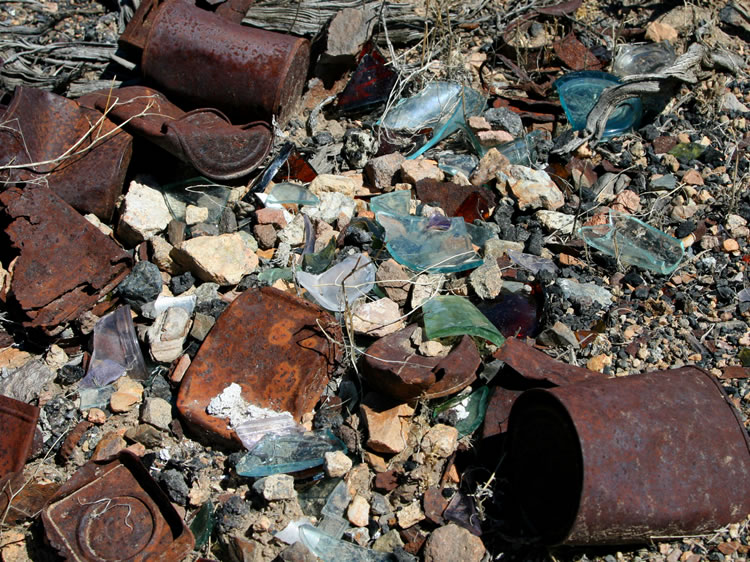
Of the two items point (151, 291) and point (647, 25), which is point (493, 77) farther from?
point (151, 291)

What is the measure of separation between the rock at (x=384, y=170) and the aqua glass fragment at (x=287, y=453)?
1553 millimetres

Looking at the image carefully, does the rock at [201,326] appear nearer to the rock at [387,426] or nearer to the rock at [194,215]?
the rock at [194,215]

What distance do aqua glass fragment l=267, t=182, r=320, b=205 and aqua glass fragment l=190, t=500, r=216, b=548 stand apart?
1.61 metres

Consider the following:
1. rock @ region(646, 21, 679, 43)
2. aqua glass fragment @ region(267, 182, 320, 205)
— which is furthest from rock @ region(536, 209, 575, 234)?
rock @ region(646, 21, 679, 43)

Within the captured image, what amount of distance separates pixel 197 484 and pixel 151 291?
40.2 inches

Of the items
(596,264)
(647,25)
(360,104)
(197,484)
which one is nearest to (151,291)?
(197,484)

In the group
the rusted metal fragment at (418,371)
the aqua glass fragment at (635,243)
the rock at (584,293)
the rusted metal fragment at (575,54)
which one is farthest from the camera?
the rusted metal fragment at (575,54)

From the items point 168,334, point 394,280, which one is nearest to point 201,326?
point 168,334

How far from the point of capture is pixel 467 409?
2609 millimetres

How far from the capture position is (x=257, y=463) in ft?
7.95

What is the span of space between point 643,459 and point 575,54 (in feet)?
10.1

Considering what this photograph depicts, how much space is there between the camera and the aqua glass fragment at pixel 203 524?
2352mm

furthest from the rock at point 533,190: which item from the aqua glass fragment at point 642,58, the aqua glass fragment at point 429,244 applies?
the aqua glass fragment at point 642,58

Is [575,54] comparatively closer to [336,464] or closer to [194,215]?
[194,215]
